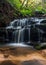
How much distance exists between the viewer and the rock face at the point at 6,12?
15625 millimetres

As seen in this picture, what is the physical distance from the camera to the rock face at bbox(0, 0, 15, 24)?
15.6 metres

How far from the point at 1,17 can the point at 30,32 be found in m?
3.14

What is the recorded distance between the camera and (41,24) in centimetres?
1398

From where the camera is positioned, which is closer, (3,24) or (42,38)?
(42,38)

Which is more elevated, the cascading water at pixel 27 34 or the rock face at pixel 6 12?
the rock face at pixel 6 12

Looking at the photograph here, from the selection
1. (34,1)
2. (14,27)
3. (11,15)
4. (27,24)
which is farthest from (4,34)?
(34,1)

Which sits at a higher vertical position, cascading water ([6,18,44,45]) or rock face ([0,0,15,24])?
rock face ([0,0,15,24])

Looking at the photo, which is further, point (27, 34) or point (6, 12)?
point (6, 12)

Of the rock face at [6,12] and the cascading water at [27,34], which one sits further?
the rock face at [6,12]

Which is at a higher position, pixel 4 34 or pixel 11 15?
pixel 11 15

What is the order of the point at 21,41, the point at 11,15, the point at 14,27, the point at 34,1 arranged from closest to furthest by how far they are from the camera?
the point at 21,41 < the point at 14,27 < the point at 11,15 < the point at 34,1

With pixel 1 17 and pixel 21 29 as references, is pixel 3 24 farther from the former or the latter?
pixel 21 29

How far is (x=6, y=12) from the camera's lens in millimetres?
16406

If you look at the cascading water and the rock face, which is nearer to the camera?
the cascading water
